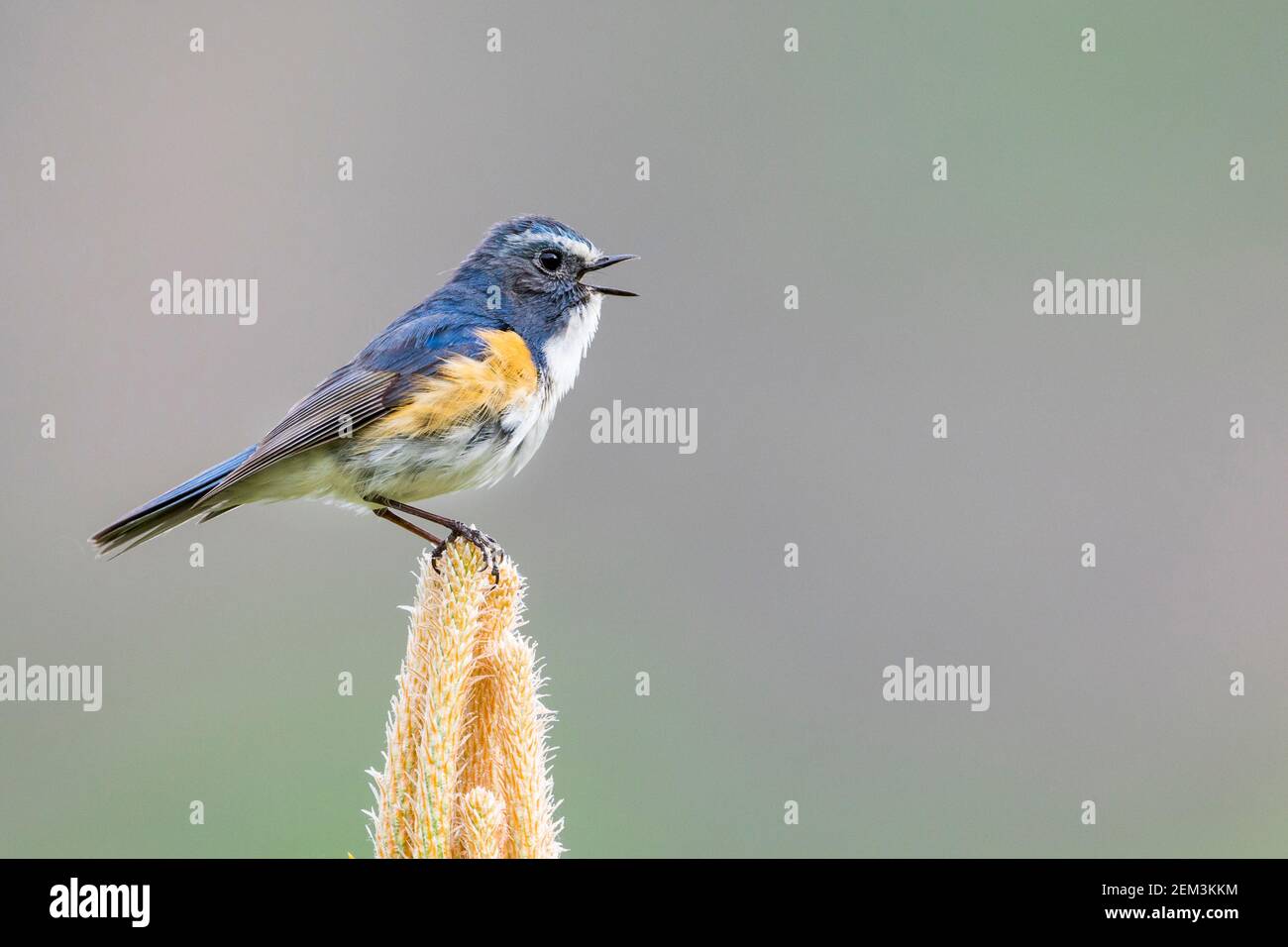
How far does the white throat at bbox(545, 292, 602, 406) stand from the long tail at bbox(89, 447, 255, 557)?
1.26 metres

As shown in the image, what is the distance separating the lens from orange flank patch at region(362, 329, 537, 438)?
520cm

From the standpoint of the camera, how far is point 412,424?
5203 mm

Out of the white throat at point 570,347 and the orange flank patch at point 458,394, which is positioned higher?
the white throat at point 570,347

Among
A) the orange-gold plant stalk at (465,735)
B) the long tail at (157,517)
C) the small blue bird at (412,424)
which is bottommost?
the orange-gold plant stalk at (465,735)

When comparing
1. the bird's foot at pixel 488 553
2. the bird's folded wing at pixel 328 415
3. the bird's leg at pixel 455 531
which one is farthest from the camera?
the bird's folded wing at pixel 328 415

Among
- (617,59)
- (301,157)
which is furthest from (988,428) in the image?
(301,157)

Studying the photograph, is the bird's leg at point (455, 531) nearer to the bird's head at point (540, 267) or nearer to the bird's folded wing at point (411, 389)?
the bird's folded wing at point (411, 389)

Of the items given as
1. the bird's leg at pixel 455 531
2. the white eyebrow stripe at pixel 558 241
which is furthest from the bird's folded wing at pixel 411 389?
the white eyebrow stripe at pixel 558 241

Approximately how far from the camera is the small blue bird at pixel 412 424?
5.18 meters

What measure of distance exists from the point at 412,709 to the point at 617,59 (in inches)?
484

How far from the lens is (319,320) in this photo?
1080cm

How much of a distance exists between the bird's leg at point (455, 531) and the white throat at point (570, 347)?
70 cm

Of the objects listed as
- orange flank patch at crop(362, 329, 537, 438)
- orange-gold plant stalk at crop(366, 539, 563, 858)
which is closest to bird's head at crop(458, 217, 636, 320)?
orange flank patch at crop(362, 329, 537, 438)

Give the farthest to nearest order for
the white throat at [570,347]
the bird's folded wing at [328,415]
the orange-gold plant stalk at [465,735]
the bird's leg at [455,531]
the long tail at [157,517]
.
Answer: the white throat at [570,347] < the bird's folded wing at [328,415] < the long tail at [157,517] < the bird's leg at [455,531] < the orange-gold plant stalk at [465,735]
